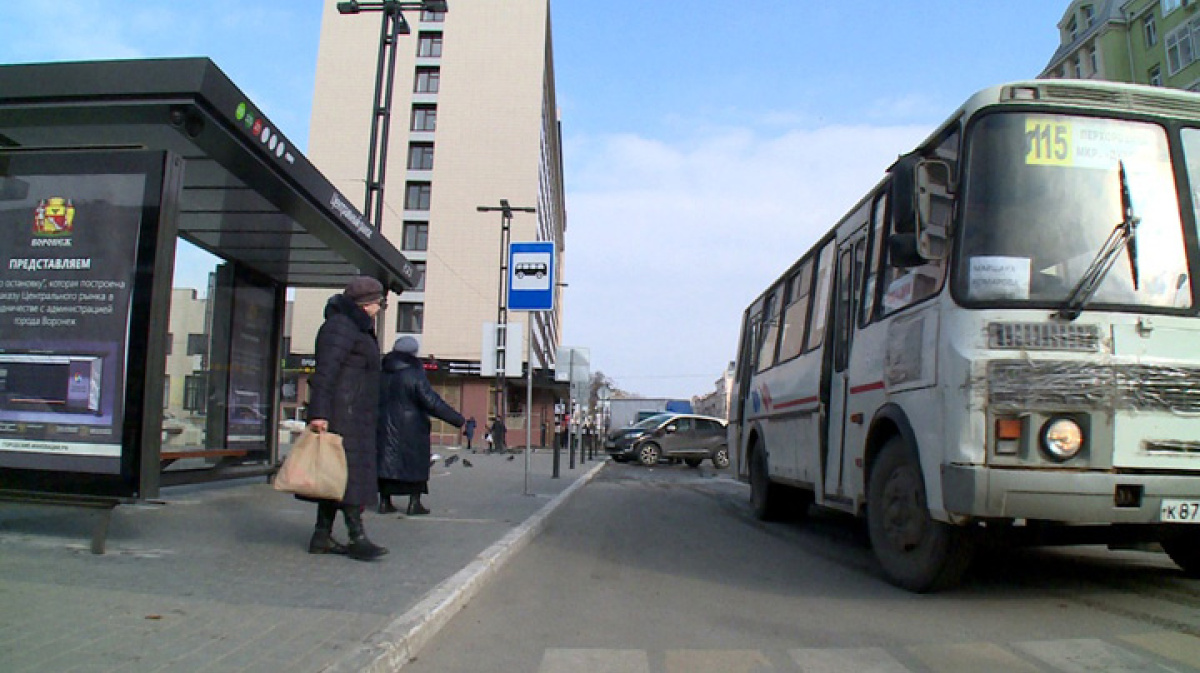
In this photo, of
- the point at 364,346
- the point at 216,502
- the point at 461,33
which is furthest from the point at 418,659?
the point at 461,33

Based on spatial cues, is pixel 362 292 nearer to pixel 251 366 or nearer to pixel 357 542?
pixel 357 542

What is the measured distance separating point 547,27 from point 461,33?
5.87 meters

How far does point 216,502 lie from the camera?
791 centimetres

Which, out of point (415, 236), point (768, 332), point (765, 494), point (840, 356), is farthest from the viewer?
point (415, 236)

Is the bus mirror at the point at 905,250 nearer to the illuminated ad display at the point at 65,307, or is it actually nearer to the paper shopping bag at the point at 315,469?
the paper shopping bag at the point at 315,469

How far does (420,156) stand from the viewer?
1852 inches

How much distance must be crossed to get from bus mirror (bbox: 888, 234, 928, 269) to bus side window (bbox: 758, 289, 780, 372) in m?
4.70

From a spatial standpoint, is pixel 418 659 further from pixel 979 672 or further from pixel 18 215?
pixel 18 215

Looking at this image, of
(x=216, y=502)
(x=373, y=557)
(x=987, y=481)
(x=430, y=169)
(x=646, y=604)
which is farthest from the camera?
(x=430, y=169)

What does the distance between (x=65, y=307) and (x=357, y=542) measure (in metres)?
2.65

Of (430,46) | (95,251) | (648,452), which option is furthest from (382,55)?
(430,46)

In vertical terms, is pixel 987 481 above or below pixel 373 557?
above

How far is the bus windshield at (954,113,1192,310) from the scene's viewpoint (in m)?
4.39

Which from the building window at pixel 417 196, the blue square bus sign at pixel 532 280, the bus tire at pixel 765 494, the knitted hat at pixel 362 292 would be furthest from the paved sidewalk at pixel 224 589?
the building window at pixel 417 196
